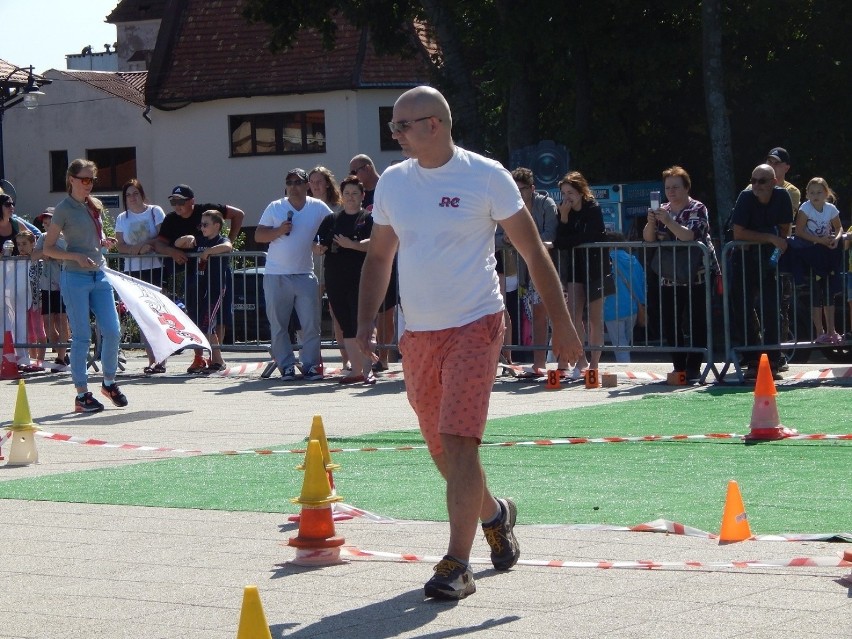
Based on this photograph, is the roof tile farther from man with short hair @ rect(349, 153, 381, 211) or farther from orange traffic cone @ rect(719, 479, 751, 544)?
orange traffic cone @ rect(719, 479, 751, 544)

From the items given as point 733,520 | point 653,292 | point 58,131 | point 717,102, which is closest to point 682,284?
point 653,292

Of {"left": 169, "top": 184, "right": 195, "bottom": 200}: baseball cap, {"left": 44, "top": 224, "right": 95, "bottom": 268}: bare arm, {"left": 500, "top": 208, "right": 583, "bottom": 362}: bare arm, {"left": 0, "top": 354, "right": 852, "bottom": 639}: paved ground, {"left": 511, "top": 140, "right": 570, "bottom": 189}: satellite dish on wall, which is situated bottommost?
{"left": 0, "top": 354, "right": 852, "bottom": 639}: paved ground

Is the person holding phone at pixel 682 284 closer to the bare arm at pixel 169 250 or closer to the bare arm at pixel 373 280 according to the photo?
the bare arm at pixel 169 250

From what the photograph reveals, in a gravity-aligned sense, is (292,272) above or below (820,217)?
below

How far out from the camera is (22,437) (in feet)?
32.1

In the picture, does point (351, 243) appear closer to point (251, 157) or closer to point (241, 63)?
point (241, 63)

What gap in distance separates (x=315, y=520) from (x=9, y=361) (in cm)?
1142

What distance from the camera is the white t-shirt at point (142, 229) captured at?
16.8 metres

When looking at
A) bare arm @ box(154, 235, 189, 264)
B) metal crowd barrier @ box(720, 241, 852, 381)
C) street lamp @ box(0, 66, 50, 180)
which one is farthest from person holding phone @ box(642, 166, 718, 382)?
street lamp @ box(0, 66, 50, 180)

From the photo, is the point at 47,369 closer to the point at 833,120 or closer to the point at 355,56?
the point at 833,120

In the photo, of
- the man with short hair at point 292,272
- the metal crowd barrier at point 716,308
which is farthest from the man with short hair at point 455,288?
the man with short hair at point 292,272

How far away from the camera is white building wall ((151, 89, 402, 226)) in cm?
4625

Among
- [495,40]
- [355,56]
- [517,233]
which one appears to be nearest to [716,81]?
[495,40]

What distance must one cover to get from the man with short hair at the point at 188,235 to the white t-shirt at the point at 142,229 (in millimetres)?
139
